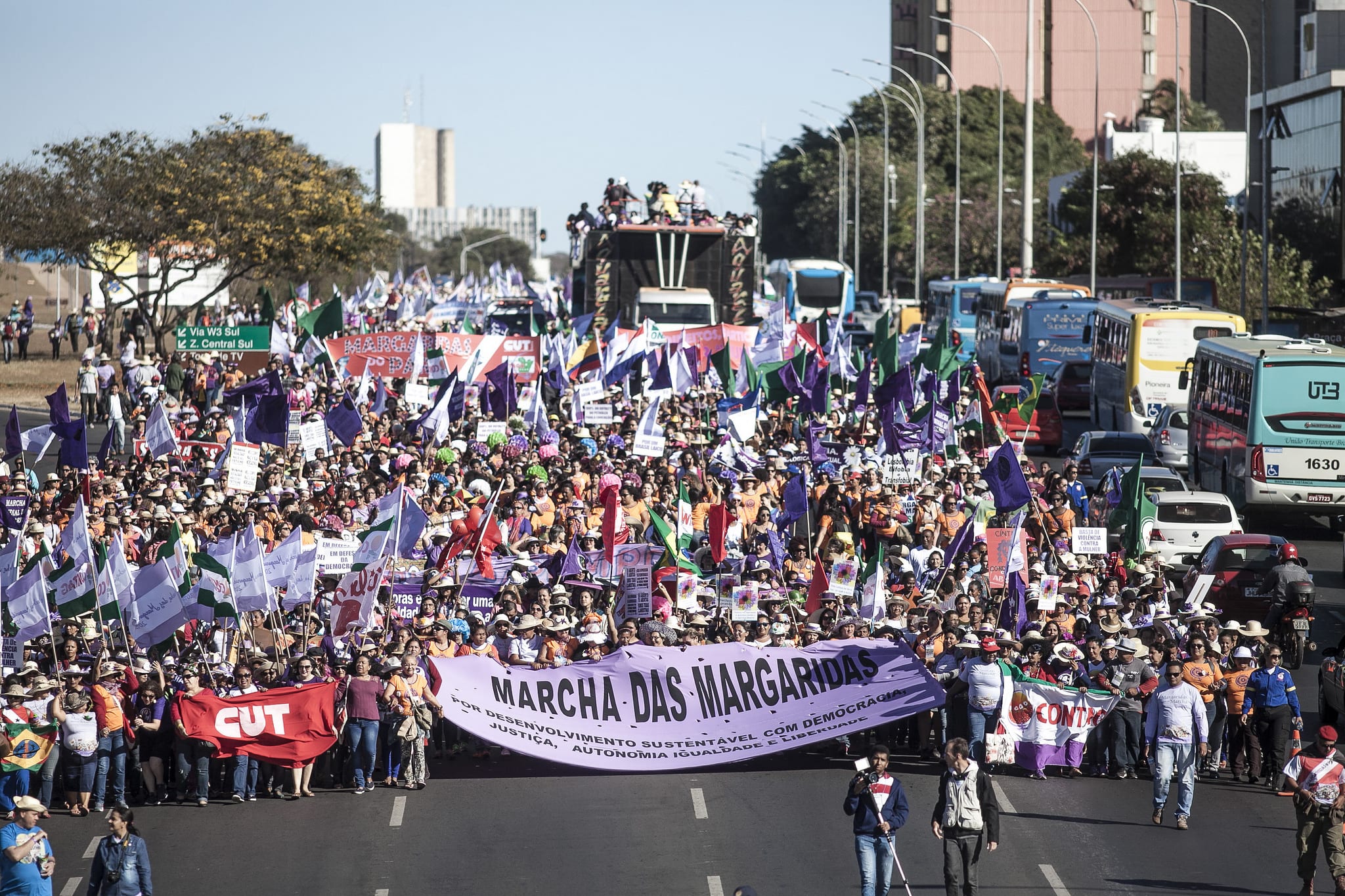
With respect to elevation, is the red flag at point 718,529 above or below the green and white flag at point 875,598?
above

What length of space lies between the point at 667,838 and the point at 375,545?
211 inches

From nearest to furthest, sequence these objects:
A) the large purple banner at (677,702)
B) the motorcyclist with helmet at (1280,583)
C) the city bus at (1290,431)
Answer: the large purple banner at (677,702) < the motorcyclist with helmet at (1280,583) < the city bus at (1290,431)

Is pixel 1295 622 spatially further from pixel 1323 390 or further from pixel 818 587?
pixel 1323 390

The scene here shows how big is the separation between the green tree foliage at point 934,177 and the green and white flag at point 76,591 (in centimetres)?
Answer: 6952

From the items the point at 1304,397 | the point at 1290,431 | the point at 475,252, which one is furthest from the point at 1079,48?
the point at 1290,431

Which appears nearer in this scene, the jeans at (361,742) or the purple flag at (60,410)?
the jeans at (361,742)

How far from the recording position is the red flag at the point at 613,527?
19.4 meters

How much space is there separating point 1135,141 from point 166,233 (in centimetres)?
4790

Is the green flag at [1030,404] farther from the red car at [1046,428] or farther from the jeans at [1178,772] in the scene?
the jeans at [1178,772]

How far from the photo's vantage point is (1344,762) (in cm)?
1292

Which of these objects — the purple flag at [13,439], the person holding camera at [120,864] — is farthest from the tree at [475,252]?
the person holding camera at [120,864]

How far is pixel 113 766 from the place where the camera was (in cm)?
1501

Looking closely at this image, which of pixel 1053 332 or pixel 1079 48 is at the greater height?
pixel 1079 48

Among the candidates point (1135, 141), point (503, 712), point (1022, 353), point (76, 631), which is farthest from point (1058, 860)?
point (1135, 141)
